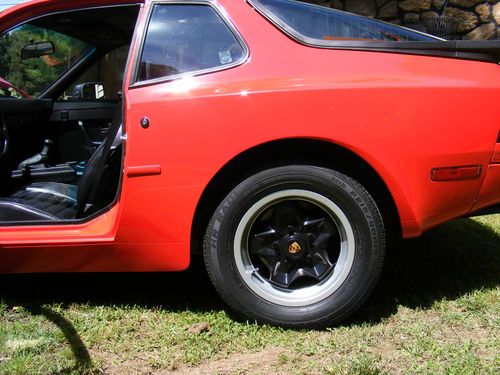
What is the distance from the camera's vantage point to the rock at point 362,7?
7.09 m

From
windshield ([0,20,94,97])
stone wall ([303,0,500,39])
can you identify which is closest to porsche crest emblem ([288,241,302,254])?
windshield ([0,20,94,97])

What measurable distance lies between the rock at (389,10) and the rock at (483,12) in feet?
3.35

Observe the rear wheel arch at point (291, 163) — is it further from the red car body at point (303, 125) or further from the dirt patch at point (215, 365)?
the dirt patch at point (215, 365)

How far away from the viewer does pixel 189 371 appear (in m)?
2.18

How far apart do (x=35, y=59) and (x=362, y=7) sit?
16.5ft

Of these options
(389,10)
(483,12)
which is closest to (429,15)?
(389,10)

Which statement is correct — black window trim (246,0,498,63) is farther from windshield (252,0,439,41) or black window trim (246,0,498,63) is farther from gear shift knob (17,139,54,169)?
gear shift knob (17,139,54,169)

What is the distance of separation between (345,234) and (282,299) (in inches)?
16.8

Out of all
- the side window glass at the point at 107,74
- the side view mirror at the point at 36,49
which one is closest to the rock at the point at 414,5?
the side window glass at the point at 107,74

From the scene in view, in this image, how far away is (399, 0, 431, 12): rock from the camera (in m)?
6.77

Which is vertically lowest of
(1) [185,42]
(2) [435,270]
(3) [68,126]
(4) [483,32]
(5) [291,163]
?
(2) [435,270]

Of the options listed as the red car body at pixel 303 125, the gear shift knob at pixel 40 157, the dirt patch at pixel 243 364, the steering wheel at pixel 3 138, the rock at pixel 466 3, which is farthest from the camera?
the rock at pixel 466 3

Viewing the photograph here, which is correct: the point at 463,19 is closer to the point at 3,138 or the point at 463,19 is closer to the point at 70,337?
the point at 3,138

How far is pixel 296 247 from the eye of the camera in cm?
248
